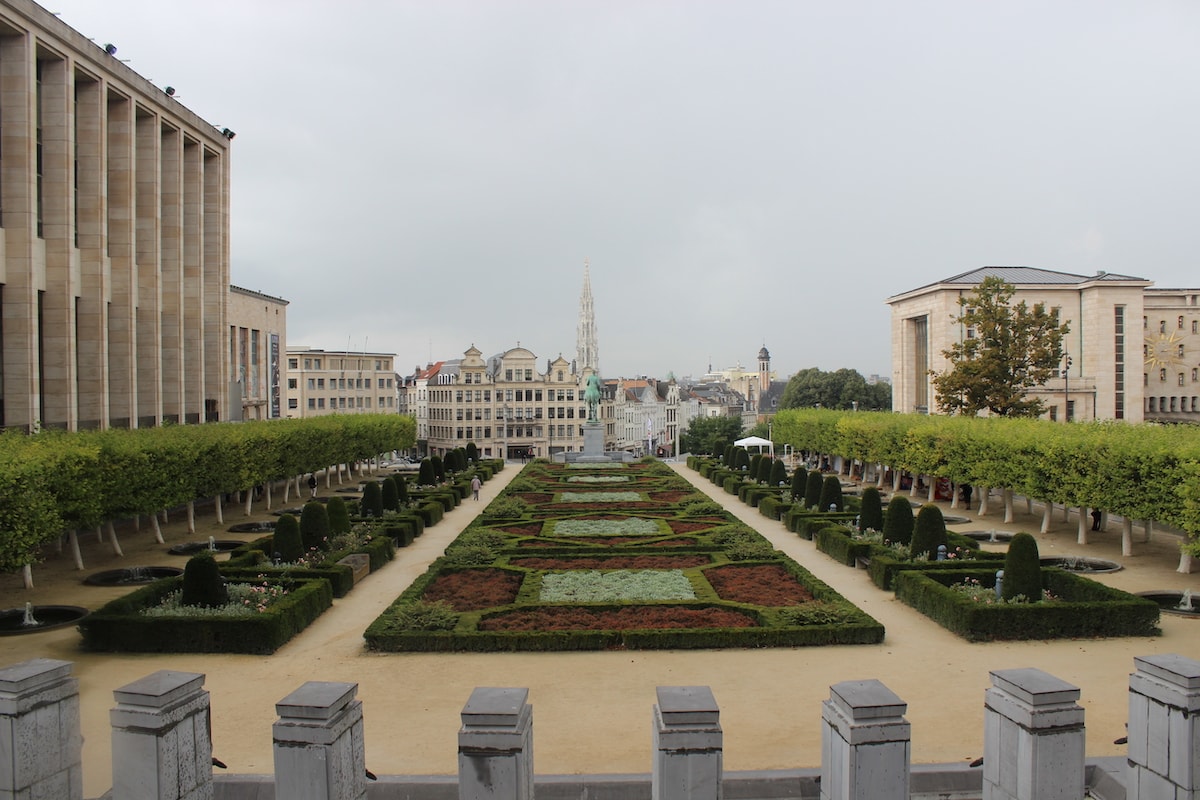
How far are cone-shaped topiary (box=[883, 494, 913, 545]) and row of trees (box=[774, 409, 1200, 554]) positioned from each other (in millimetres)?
6119

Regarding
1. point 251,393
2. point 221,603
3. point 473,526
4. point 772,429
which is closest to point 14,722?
point 221,603

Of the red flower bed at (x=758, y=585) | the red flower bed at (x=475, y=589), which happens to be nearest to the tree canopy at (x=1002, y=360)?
the red flower bed at (x=758, y=585)

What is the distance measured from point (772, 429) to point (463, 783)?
66.1 metres

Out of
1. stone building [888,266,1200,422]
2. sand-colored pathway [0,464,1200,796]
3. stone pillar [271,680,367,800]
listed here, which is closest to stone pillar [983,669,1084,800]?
sand-colored pathway [0,464,1200,796]

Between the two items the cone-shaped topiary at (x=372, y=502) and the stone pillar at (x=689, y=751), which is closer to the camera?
the stone pillar at (x=689, y=751)

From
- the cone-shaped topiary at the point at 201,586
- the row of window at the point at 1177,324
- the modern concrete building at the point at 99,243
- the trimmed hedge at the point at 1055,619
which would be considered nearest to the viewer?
the trimmed hedge at the point at 1055,619

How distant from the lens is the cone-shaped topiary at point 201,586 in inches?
743

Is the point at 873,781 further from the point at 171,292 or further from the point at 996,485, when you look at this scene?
the point at 171,292

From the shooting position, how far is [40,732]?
9258mm

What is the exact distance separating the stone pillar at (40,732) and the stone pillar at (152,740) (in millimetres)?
945

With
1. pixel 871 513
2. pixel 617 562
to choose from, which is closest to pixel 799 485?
pixel 871 513

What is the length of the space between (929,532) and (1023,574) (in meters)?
4.66

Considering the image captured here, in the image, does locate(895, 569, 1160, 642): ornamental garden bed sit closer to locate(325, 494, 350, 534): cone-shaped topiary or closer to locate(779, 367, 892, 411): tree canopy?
locate(325, 494, 350, 534): cone-shaped topiary

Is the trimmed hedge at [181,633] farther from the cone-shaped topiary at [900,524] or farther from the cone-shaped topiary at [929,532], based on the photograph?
the cone-shaped topiary at [900,524]
